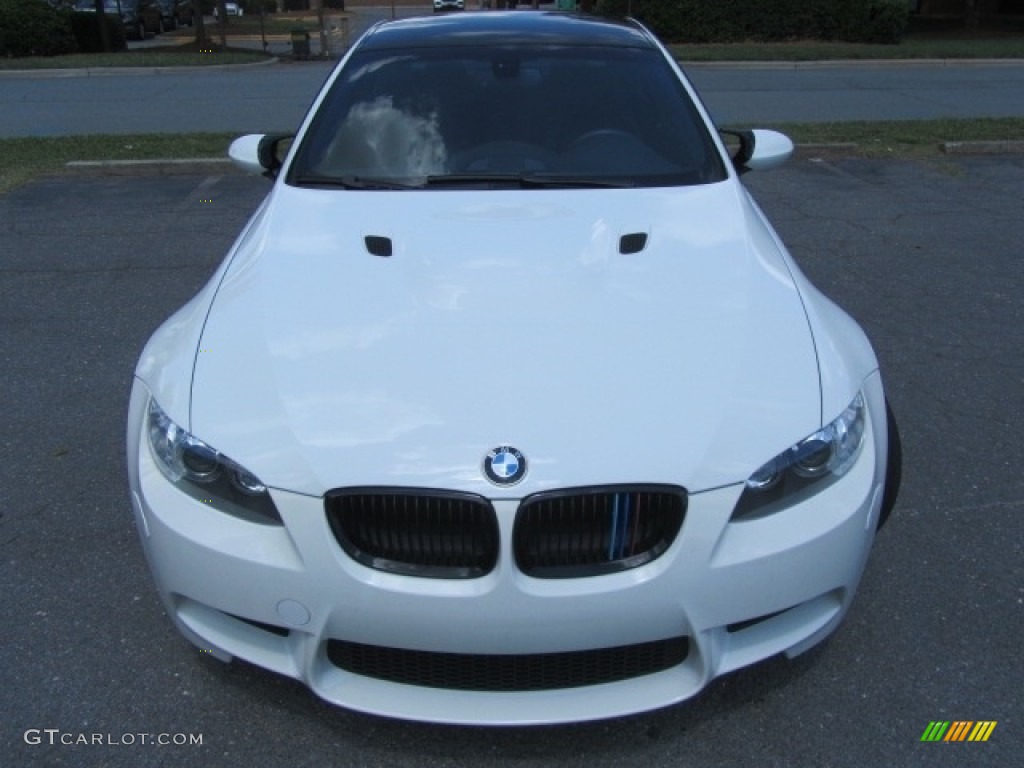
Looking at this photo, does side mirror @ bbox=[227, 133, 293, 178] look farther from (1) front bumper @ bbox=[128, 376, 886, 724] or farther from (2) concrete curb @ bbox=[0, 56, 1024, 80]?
(2) concrete curb @ bbox=[0, 56, 1024, 80]

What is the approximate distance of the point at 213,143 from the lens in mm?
9477

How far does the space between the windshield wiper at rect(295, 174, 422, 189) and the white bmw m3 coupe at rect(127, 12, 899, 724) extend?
0.54 metres

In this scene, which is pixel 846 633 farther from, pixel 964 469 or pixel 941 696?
pixel 964 469

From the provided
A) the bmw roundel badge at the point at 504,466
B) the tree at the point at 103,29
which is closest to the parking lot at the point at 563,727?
the bmw roundel badge at the point at 504,466

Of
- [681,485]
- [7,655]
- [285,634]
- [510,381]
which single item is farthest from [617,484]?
[7,655]

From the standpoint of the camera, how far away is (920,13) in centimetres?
3938

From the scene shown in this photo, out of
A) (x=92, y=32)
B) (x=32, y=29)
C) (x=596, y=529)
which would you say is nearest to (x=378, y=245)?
(x=596, y=529)

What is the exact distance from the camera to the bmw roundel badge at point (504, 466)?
2.01 meters

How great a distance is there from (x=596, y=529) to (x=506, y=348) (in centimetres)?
55

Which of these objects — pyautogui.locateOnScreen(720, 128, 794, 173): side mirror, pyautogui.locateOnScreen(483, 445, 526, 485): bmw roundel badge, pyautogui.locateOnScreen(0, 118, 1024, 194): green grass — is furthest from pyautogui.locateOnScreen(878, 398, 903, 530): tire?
pyautogui.locateOnScreen(0, 118, 1024, 194): green grass

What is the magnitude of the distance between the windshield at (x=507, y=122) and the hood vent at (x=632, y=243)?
17.9 inches

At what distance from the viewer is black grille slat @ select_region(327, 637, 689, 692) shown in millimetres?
2094

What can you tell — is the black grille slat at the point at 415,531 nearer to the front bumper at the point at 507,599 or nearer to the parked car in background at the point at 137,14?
the front bumper at the point at 507,599

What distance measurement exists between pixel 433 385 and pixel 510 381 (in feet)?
0.61
